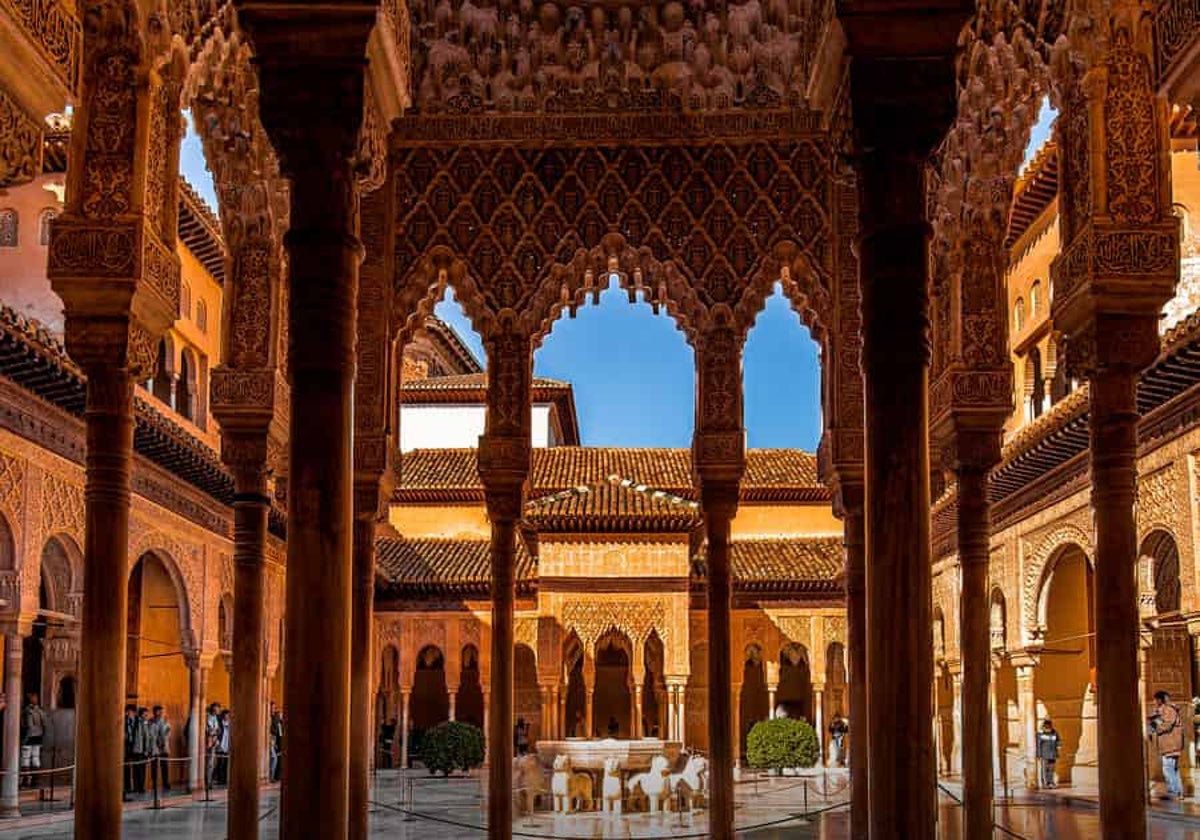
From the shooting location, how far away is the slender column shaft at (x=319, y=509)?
631 centimetres

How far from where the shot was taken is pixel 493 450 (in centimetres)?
1339

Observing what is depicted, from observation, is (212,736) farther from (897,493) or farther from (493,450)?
(897,493)

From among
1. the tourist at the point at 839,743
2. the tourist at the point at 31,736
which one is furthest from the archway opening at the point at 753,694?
the tourist at the point at 31,736

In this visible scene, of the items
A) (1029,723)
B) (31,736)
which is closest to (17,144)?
(31,736)

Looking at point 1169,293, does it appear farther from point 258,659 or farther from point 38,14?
point 258,659

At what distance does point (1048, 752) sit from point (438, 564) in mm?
17126

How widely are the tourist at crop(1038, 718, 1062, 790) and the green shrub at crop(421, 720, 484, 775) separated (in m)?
11.3

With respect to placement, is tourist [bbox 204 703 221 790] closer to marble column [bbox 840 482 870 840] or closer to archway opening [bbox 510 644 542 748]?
archway opening [bbox 510 644 542 748]

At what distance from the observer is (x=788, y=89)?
12.8 metres

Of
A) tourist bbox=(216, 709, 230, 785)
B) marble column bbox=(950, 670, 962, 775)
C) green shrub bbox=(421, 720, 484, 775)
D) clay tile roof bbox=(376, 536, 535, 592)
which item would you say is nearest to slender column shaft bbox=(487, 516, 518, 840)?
tourist bbox=(216, 709, 230, 785)

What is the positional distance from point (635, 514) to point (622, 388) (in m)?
118

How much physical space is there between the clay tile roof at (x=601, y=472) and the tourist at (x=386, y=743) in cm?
641

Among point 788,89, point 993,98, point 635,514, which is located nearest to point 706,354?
point 788,89

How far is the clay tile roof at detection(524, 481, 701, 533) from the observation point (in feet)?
112
